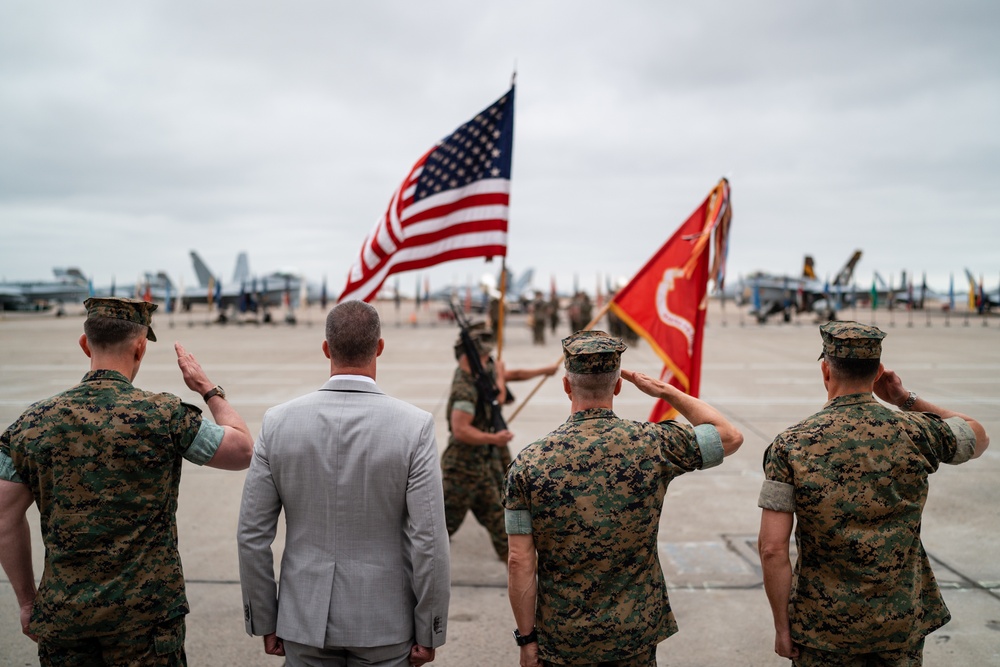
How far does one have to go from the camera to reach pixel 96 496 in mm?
Result: 2439

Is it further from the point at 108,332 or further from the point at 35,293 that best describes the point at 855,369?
the point at 35,293

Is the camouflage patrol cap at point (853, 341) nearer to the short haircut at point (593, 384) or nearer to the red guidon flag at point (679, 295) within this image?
the short haircut at point (593, 384)

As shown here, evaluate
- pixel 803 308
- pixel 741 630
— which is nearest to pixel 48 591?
pixel 741 630

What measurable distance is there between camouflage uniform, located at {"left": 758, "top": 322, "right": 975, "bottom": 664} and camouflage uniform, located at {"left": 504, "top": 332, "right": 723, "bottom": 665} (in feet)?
1.27

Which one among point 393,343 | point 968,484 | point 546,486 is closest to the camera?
point 546,486

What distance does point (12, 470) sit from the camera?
249 cm

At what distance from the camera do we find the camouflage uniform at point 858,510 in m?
2.48

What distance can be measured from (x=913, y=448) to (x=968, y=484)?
18.2ft

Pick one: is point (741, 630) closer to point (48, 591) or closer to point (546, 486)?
point (546, 486)

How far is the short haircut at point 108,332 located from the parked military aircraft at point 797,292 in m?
39.3

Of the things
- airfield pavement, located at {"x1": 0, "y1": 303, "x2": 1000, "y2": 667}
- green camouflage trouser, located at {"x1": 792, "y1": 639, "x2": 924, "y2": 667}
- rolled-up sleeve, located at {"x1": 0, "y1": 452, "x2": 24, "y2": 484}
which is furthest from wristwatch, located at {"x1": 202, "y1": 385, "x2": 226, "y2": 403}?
green camouflage trouser, located at {"x1": 792, "y1": 639, "x2": 924, "y2": 667}

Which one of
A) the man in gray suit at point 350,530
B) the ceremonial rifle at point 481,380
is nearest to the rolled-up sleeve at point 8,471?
the man in gray suit at point 350,530

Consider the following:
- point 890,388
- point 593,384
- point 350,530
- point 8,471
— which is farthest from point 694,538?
point 8,471

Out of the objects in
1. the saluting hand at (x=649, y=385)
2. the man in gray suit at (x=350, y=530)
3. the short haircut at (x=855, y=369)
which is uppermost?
the short haircut at (x=855, y=369)
